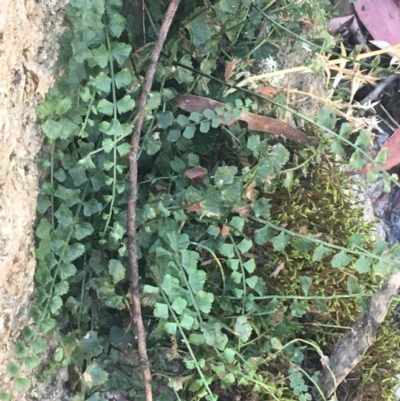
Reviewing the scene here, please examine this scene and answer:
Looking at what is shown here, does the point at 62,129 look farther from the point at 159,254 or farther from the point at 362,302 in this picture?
the point at 362,302

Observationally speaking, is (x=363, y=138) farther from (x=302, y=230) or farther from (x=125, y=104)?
(x=125, y=104)

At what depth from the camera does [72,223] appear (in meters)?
1.26

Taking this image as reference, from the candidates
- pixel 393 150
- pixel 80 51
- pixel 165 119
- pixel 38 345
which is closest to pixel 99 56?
pixel 80 51

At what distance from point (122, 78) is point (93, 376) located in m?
0.73

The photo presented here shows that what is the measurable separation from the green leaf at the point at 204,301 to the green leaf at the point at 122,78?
0.54 metres

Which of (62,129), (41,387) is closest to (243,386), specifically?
(41,387)

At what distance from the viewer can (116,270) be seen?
1263mm

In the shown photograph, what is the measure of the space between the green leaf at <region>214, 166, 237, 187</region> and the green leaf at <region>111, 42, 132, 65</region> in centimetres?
36

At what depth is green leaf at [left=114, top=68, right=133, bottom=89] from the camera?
4.09 feet

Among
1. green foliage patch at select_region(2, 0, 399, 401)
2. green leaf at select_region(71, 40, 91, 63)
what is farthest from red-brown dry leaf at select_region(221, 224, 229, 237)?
green leaf at select_region(71, 40, 91, 63)

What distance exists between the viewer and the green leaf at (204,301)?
49.6 inches

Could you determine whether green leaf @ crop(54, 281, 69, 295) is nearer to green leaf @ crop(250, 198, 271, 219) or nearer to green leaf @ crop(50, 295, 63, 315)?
green leaf @ crop(50, 295, 63, 315)

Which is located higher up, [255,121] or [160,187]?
[255,121]

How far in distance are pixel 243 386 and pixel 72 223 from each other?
0.66 metres
